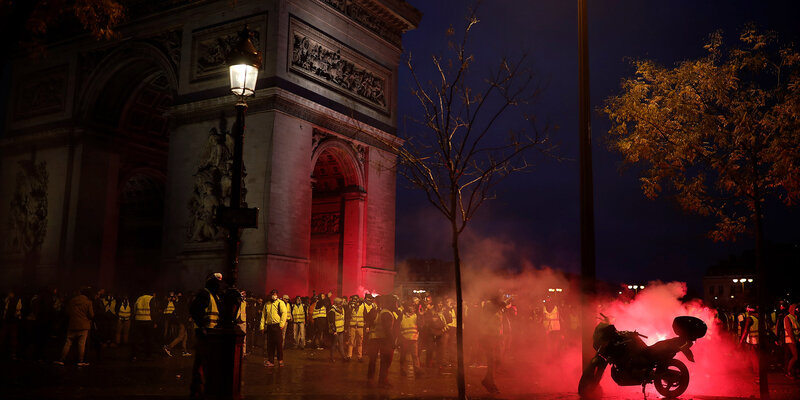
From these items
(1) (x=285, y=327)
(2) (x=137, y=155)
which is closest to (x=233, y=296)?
(1) (x=285, y=327)

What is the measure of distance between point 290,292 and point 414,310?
8603 mm

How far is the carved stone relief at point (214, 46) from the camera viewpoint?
26.6 meters

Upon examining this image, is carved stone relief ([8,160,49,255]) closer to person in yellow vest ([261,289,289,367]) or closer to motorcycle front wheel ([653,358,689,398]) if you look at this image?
person in yellow vest ([261,289,289,367])

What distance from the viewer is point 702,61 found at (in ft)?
48.4

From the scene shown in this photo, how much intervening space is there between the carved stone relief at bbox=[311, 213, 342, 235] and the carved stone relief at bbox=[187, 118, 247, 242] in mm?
5687

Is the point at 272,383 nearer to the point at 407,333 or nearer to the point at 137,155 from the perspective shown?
the point at 407,333

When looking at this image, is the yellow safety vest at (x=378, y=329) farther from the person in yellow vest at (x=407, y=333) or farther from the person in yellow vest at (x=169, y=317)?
the person in yellow vest at (x=169, y=317)

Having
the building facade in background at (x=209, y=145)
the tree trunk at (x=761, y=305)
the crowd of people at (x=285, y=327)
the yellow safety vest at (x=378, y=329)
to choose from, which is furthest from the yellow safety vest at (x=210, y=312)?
the building facade in background at (x=209, y=145)

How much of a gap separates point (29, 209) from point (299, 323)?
50.9 feet

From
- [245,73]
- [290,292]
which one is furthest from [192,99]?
[245,73]

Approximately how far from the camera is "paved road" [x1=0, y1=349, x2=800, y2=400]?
12.5m

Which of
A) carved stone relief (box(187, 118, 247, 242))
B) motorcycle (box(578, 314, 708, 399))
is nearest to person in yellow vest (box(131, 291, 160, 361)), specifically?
carved stone relief (box(187, 118, 247, 242))

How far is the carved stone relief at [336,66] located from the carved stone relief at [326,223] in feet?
16.8

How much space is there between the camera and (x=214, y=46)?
27.2 meters
